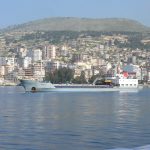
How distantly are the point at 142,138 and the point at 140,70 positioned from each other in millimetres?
171296

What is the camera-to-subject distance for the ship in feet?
312

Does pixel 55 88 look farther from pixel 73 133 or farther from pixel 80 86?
pixel 73 133

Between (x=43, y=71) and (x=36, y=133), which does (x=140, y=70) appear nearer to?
(x=43, y=71)

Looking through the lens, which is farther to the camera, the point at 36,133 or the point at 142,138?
the point at 36,133

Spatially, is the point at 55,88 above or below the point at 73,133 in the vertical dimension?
above

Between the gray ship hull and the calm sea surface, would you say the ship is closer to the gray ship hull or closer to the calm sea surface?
the gray ship hull

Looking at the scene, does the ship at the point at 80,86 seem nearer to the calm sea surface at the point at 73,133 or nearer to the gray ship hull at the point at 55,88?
the gray ship hull at the point at 55,88

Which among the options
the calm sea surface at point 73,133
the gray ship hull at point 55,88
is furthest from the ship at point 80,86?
the calm sea surface at point 73,133

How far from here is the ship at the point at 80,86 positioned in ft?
312

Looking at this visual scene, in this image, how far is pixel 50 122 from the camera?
101 ft

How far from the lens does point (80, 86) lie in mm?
100812

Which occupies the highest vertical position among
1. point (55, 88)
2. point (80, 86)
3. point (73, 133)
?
point (80, 86)

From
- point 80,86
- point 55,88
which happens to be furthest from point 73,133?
point 80,86

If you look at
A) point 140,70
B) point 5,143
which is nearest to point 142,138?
point 5,143
